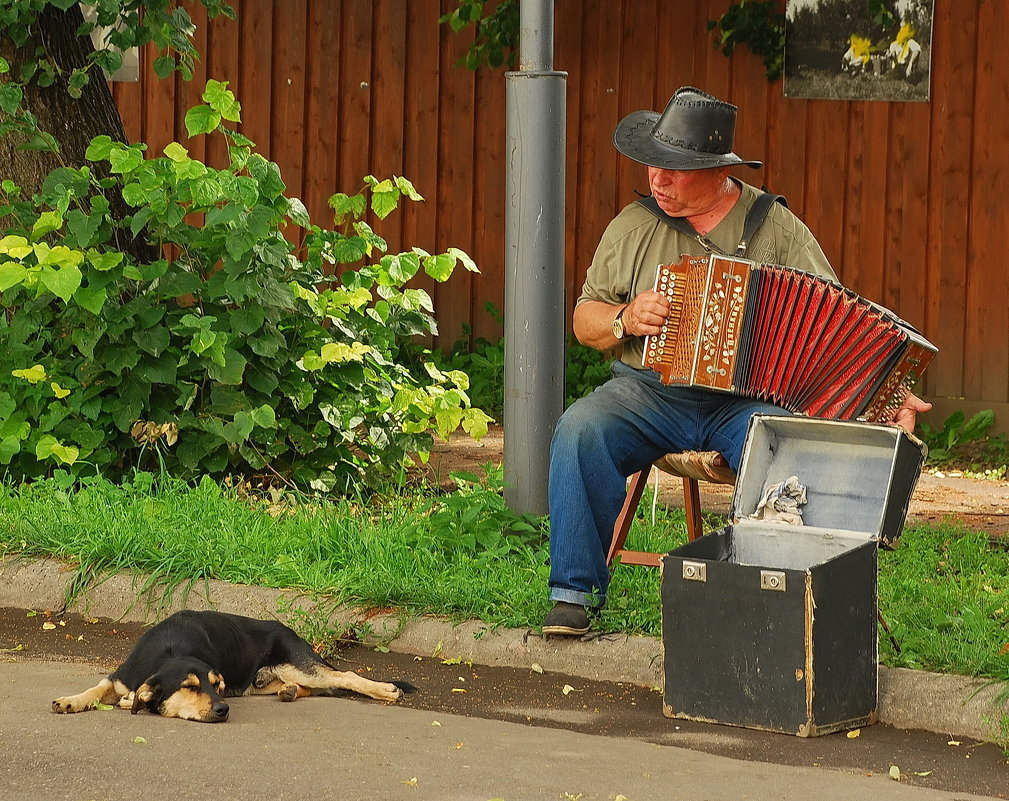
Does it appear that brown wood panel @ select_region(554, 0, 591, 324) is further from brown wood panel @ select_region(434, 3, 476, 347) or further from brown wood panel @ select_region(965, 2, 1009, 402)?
brown wood panel @ select_region(965, 2, 1009, 402)

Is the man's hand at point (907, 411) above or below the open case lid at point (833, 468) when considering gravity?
above

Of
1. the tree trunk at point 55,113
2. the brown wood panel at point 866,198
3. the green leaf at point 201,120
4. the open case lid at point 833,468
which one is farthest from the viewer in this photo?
the brown wood panel at point 866,198

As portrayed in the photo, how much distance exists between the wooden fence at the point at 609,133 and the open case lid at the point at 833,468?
4.82 metres

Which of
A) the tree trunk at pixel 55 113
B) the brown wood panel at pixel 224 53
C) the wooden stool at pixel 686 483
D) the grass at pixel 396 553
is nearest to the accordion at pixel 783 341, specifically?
the wooden stool at pixel 686 483

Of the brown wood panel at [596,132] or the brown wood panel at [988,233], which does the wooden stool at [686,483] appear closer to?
the brown wood panel at [988,233]

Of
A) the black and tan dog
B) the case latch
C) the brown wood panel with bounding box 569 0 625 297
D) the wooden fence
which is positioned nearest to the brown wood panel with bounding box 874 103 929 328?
the wooden fence

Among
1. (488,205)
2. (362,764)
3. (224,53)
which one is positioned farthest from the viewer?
(224,53)

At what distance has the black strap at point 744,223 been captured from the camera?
5219 millimetres

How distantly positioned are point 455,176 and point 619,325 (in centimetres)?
586

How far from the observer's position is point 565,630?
4.92m

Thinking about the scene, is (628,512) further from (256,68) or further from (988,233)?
(256,68)

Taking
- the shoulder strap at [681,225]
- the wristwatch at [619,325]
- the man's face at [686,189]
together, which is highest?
the man's face at [686,189]

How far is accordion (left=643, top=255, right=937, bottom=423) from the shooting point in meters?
4.78

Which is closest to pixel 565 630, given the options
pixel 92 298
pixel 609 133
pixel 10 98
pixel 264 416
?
pixel 264 416
